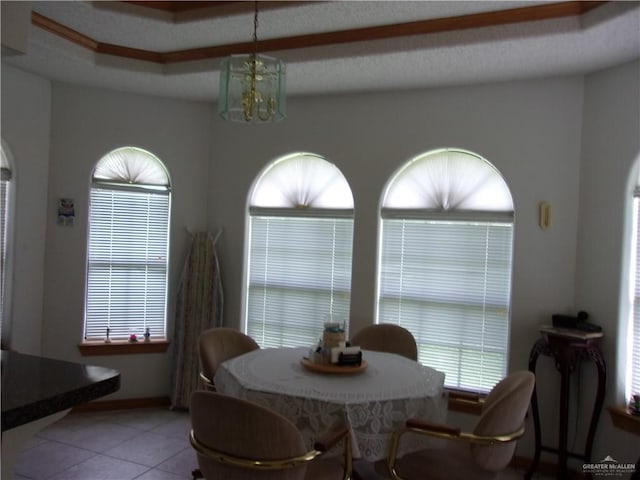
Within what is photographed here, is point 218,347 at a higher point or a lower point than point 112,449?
higher

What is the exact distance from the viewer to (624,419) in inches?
123

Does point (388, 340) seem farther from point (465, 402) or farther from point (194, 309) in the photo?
point (194, 309)

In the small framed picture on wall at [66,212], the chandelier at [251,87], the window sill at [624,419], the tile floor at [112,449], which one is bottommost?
the tile floor at [112,449]

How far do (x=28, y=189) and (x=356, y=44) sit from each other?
276 centimetres

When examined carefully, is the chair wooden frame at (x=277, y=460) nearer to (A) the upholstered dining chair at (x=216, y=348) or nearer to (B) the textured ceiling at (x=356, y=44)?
(A) the upholstered dining chair at (x=216, y=348)

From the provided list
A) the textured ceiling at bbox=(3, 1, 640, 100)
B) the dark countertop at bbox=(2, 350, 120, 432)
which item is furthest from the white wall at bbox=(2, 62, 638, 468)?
the dark countertop at bbox=(2, 350, 120, 432)

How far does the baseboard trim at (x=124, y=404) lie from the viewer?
14.2 ft

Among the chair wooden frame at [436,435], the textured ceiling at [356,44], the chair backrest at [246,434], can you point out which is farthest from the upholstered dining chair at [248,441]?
the textured ceiling at [356,44]

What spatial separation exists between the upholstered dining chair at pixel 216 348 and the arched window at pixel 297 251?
0.90 meters

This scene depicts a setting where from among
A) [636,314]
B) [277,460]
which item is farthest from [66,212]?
[636,314]

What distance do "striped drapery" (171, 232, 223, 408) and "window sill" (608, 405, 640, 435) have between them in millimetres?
3043

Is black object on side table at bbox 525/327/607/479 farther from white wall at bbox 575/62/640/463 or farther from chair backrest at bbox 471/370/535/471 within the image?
chair backrest at bbox 471/370/535/471

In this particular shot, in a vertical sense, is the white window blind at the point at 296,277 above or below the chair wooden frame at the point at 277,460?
above

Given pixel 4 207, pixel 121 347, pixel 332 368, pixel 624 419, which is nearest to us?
pixel 332 368
